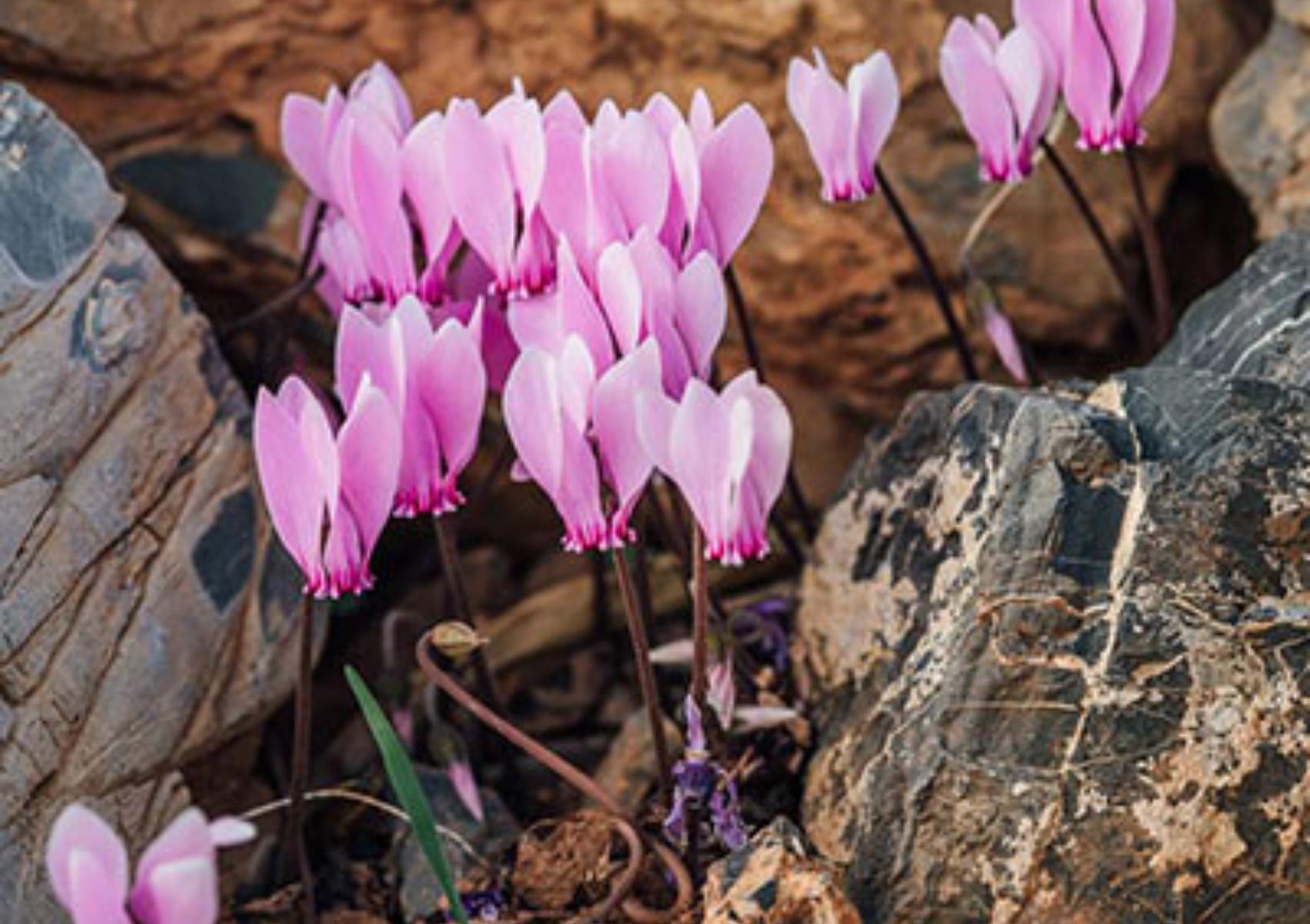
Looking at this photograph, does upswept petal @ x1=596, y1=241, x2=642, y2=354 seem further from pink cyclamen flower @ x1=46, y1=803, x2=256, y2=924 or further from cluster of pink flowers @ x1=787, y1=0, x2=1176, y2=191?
pink cyclamen flower @ x1=46, y1=803, x2=256, y2=924

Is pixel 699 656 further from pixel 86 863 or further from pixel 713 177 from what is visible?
pixel 86 863

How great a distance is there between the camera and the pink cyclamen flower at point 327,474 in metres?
2.00

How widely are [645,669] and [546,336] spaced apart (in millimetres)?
339

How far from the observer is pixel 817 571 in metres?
2.50

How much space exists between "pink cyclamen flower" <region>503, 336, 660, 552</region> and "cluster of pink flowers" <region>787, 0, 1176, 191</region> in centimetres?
45

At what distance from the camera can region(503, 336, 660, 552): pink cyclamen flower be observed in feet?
6.55

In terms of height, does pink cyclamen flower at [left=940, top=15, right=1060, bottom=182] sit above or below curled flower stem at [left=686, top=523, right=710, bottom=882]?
above

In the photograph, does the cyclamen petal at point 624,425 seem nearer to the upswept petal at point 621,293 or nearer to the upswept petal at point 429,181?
the upswept petal at point 621,293

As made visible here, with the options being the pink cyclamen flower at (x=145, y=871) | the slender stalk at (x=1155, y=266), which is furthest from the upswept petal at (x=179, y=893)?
the slender stalk at (x=1155, y=266)

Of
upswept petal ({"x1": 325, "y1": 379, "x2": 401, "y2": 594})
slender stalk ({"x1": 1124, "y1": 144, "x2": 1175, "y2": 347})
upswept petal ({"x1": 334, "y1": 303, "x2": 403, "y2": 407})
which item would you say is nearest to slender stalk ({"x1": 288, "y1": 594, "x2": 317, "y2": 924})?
upswept petal ({"x1": 325, "y1": 379, "x2": 401, "y2": 594})

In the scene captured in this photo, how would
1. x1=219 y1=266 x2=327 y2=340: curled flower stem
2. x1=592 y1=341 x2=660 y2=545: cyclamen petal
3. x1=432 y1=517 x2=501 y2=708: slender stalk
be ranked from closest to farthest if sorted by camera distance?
1. x1=592 y1=341 x2=660 y2=545: cyclamen petal
2. x1=432 y1=517 x2=501 y2=708: slender stalk
3. x1=219 y1=266 x2=327 y2=340: curled flower stem

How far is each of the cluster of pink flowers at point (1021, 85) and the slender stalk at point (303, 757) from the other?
0.70 metres

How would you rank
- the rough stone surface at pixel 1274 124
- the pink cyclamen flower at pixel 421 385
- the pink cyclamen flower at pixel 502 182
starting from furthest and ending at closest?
the rough stone surface at pixel 1274 124
the pink cyclamen flower at pixel 502 182
the pink cyclamen flower at pixel 421 385

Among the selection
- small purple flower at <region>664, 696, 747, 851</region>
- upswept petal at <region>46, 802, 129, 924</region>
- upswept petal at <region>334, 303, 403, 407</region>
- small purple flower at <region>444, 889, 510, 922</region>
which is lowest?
small purple flower at <region>444, 889, 510, 922</region>
